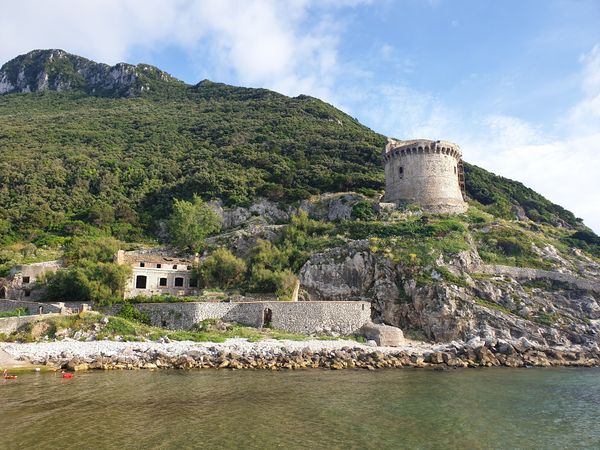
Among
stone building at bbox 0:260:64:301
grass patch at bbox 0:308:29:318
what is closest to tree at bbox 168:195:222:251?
stone building at bbox 0:260:64:301

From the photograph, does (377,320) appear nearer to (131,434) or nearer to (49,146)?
(131,434)

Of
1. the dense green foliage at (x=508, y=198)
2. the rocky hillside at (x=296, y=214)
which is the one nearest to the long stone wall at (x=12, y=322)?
the rocky hillside at (x=296, y=214)

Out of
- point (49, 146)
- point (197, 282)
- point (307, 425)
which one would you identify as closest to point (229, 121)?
point (49, 146)

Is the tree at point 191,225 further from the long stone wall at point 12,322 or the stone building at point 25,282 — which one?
the long stone wall at point 12,322

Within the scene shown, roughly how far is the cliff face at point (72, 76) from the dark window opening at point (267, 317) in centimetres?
11403

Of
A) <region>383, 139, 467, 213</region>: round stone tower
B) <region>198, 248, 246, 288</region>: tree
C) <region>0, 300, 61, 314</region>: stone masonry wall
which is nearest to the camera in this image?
<region>0, 300, 61, 314</region>: stone masonry wall

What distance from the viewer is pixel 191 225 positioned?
5147cm

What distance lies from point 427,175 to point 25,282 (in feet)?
145

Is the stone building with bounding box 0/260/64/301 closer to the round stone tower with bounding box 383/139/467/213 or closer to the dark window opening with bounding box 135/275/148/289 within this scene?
the dark window opening with bounding box 135/275/148/289

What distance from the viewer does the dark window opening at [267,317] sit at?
33.3m

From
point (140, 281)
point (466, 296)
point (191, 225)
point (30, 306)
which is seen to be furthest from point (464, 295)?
point (30, 306)

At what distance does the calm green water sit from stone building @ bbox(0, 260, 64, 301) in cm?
1797

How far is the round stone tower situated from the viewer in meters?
54.8

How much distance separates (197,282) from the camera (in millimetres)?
42375
